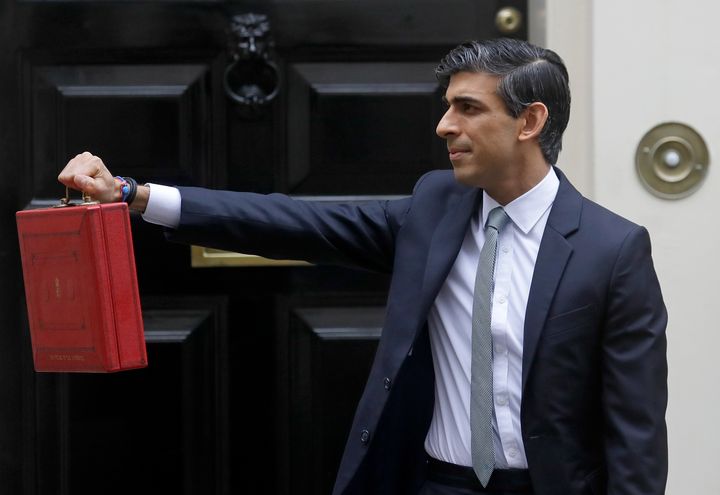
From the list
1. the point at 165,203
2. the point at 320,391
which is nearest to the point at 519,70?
the point at 165,203

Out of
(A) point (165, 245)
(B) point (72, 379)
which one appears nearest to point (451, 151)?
(A) point (165, 245)

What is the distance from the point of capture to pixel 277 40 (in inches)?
157

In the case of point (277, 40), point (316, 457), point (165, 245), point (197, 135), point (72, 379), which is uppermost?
point (277, 40)

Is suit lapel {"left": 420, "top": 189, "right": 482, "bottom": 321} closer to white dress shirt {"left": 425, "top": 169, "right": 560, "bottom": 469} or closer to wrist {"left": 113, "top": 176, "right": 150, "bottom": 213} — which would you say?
white dress shirt {"left": 425, "top": 169, "right": 560, "bottom": 469}

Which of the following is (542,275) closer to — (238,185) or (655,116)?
(655,116)

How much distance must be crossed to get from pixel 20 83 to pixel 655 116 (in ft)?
6.09

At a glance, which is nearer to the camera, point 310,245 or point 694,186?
point 310,245

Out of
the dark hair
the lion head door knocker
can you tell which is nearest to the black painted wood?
the lion head door knocker

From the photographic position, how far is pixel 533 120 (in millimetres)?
3033

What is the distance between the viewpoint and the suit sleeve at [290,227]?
3.03 m

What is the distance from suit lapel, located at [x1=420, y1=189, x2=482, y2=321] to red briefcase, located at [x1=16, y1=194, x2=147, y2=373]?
646mm

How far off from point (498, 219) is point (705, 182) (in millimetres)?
1052

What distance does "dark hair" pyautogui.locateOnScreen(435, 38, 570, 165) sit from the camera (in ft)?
9.73

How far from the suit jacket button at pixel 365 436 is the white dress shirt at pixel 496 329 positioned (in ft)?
0.53
